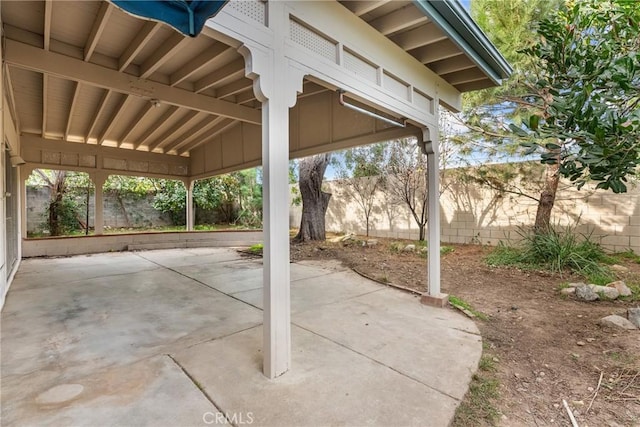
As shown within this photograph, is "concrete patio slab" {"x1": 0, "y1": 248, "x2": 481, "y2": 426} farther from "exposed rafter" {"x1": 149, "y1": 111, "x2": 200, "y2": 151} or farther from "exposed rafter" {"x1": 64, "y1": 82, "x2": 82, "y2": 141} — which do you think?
"exposed rafter" {"x1": 149, "y1": 111, "x2": 200, "y2": 151}

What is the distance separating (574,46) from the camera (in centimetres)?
255

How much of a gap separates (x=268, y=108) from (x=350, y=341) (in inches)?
82.9

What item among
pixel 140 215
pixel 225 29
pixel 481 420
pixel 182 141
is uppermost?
pixel 182 141

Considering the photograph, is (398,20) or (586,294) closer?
(398,20)

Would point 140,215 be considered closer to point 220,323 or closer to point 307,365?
point 220,323

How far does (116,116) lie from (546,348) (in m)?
7.86

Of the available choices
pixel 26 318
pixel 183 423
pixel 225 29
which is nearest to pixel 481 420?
pixel 183 423

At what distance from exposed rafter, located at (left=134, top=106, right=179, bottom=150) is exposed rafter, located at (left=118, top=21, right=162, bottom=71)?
2185 millimetres

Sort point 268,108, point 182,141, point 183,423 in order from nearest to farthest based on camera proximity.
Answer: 1. point 183,423
2. point 268,108
3. point 182,141

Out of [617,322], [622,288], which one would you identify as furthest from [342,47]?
[622,288]

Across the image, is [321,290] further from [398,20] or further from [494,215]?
[494,215]

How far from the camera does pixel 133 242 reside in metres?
8.80

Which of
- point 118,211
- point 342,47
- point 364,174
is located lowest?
point 118,211

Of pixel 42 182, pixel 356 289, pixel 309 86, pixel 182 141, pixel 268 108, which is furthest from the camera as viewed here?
pixel 42 182
